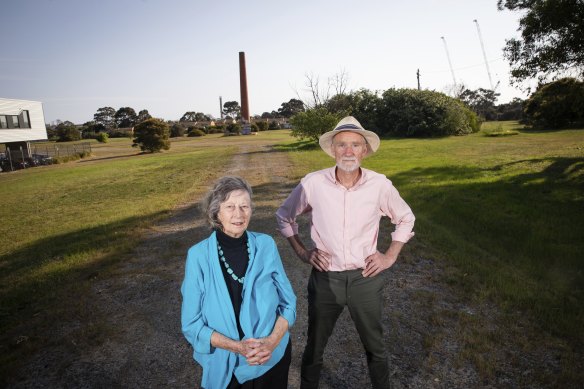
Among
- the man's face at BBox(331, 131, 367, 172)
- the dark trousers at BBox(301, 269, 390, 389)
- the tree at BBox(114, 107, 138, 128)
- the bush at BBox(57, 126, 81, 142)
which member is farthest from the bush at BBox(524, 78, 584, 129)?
the tree at BBox(114, 107, 138, 128)

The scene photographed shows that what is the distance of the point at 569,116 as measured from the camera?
3428 centimetres

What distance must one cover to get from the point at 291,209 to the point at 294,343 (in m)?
1.96

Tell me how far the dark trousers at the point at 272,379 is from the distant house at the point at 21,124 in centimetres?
4020

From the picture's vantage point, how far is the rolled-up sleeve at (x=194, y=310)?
6.73ft

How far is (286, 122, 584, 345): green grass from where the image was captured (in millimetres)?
4898

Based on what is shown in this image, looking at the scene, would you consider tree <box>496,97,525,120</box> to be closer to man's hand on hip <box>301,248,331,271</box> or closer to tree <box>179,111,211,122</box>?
man's hand on hip <box>301,248,331,271</box>

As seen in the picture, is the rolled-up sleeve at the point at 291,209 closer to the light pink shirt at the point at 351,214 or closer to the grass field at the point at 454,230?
the light pink shirt at the point at 351,214

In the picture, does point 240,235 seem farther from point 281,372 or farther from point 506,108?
point 506,108

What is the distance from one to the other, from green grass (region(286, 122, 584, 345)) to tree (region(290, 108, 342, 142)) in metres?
15.8

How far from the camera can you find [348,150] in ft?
9.23

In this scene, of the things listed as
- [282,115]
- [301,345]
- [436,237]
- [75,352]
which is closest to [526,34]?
[436,237]

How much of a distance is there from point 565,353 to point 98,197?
14.9 m

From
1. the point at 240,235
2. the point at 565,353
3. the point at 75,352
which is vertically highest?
the point at 240,235

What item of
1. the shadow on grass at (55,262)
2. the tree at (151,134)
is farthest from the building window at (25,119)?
the shadow on grass at (55,262)
